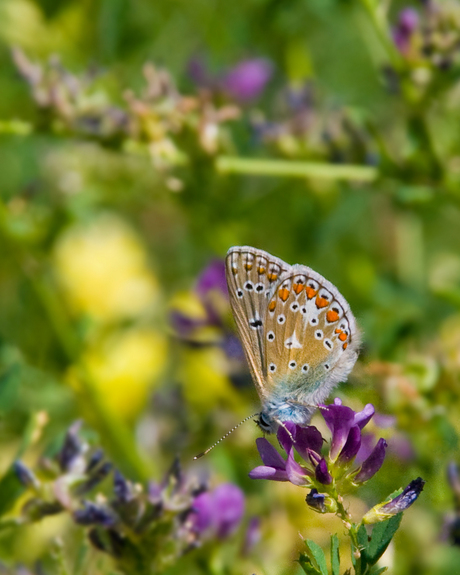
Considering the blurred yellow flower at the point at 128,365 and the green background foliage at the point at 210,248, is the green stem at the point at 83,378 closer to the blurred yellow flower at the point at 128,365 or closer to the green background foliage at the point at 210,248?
the green background foliage at the point at 210,248

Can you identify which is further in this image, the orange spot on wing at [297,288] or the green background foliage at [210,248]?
the green background foliage at [210,248]

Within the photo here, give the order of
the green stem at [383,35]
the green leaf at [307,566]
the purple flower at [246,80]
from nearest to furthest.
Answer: the green leaf at [307,566]
the green stem at [383,35]
the purple flower at [246,80]

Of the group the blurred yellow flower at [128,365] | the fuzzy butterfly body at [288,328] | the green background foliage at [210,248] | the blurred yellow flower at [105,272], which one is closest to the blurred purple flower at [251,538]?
the green background foliage at [210,248]

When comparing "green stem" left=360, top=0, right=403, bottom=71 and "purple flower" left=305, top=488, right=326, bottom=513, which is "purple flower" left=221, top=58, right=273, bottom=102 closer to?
"green stem" left=360, top=0, right=403, bottom=71

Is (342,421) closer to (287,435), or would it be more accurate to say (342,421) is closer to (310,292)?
(287,435)

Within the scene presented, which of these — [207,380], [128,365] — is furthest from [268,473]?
[128,365]

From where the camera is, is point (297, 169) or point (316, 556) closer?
point (316, 556)

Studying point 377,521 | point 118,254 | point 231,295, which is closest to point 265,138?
point 231,295
